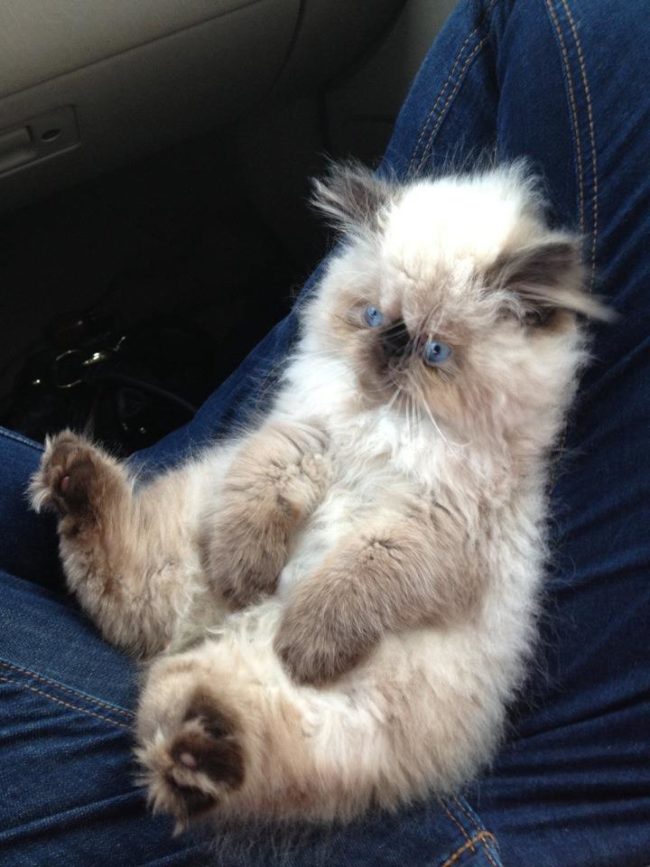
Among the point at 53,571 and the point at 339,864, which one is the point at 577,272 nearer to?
the point at 339,864

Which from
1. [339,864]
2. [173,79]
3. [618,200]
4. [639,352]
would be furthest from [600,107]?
[339,864]

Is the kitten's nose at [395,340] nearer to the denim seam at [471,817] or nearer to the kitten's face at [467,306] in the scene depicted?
the kitten's face at [467,306]

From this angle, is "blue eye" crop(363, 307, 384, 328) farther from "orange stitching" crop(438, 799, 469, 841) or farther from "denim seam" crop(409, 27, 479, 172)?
"orange stitching" crop(438, 799, 469, 841)

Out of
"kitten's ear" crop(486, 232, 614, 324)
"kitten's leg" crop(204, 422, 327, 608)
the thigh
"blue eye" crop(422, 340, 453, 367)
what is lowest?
the thigh

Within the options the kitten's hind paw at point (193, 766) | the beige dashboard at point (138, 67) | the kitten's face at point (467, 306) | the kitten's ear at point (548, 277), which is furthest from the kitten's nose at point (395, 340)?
the beige dashboard at point (138, 67)

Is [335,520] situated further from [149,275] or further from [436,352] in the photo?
[149,275]

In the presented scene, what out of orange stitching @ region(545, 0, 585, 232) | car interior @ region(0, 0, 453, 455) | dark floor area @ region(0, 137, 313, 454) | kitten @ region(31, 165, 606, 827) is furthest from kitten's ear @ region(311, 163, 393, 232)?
dark floor area @ region(0, 137, 313, 454)

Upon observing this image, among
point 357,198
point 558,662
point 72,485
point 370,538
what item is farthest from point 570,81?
point 72,485
